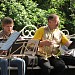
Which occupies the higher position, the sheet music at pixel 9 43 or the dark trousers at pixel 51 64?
the sheet music at pixel 9 43

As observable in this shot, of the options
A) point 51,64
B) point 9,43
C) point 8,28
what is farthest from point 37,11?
point 9,43

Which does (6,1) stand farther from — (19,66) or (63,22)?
(19,66)

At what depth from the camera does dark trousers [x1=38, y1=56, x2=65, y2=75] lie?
5.79m

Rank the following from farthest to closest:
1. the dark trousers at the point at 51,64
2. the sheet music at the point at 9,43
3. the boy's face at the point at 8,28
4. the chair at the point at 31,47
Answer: the boy's face at the point at 8,28 < the dark trousers at the point at 51,64 < the chair at the point at 31,47 < the sheet music at the point at 9,43

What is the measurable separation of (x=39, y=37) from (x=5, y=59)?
3.89ft

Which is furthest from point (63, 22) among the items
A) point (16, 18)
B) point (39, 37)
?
point (39, 37)

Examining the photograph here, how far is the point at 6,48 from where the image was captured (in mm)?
4789

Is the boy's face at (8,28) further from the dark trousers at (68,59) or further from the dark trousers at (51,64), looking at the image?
the dark trousers at (68,59)

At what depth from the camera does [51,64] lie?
6000mm

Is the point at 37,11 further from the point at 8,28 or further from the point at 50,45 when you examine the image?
the point at 50,45

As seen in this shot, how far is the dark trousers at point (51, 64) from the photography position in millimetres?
5789

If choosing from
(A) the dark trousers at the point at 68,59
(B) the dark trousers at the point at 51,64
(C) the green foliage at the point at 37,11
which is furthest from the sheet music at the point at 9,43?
(C) the green foliage at the point at 37,11

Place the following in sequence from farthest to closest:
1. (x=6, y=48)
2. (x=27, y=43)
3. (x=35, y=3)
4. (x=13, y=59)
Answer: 1. (x=35, y=3)
2. (x=27, y=43)
3. (x=13, y=59)
4. (x=6, y=48)

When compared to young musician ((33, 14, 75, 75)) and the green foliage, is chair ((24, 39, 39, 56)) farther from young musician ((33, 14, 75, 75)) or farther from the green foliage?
the green foliage
